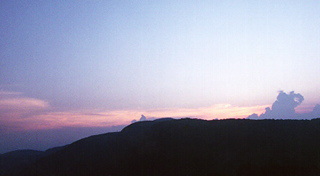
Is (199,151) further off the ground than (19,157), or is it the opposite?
(199,151)

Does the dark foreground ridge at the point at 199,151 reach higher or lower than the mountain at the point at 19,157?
higher

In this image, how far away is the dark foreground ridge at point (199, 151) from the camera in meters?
24.2

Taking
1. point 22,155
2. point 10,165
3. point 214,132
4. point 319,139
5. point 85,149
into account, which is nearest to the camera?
point 319,139

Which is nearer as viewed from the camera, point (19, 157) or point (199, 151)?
point (199, 151)

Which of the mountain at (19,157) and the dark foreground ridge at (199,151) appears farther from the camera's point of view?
the mountain at (19,157)

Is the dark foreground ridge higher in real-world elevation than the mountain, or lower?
higher

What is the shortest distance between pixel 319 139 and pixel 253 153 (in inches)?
374

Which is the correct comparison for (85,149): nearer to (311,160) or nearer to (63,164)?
(63,164)

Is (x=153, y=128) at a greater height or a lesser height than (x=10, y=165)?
greater

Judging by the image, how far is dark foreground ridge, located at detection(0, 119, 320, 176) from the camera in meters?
24.2

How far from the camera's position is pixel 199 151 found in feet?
94.8

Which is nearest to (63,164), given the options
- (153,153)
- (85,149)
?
(85,149)

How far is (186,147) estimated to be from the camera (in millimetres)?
30359

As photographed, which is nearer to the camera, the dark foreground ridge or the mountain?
the dark foreground ridge
